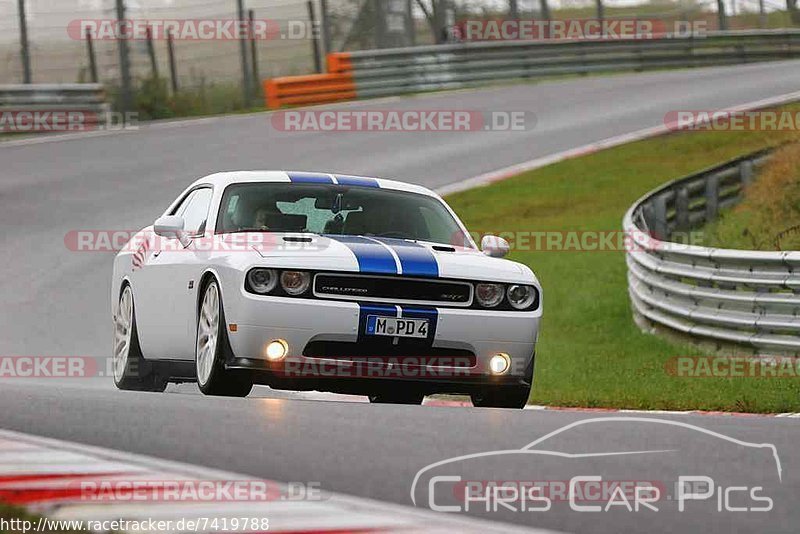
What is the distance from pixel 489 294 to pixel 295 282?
109cm

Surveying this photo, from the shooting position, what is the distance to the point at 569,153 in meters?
24.9

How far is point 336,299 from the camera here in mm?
7906

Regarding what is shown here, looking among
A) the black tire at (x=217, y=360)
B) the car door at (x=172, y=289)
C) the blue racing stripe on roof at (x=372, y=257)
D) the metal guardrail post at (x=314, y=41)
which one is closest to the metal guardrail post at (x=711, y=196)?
the car door at (x=172, y=289)

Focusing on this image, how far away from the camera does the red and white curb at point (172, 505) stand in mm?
4504

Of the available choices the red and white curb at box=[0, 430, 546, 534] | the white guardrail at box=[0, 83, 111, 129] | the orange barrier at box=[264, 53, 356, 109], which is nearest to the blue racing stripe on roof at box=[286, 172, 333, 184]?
the red and white curb at box=[0, 430, 546, 534]

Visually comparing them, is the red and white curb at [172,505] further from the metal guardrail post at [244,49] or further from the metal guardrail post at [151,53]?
the metal guardrail post at [244,49]

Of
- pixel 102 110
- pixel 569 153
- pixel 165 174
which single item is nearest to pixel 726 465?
pixel 165 174

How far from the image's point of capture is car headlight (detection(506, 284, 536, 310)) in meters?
8.33

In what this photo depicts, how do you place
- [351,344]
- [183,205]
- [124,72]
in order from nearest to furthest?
[351,344] < [183,205] < [124,72]

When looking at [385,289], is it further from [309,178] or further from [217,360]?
[309,178]

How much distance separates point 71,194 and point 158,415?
45.3 ft

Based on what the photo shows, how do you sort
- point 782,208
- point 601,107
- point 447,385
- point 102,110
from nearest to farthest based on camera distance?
point 447,385, point 782,208, point 102,110, point 601,107

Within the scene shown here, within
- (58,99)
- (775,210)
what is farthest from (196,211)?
(58,99)

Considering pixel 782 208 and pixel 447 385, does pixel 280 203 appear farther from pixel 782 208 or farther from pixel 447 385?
pixel 782 208
